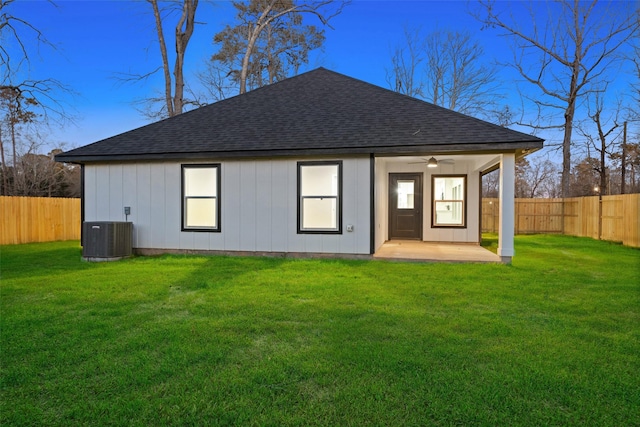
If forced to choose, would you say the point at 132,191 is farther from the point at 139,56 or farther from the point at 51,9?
the point at 139,56

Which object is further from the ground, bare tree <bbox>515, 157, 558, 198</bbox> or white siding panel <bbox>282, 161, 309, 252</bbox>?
bare tree <bbox>515, 157, 558, 198</bbox>

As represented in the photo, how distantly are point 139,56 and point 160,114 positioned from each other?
240 cm

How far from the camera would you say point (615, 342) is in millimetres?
3271

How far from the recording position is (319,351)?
304 cm

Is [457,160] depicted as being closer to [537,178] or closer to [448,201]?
[448,201]

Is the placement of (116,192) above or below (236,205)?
above

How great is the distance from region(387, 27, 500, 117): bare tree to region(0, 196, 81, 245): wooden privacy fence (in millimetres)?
15993

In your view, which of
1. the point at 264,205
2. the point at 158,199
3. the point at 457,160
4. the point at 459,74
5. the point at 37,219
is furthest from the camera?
the point at 459,74

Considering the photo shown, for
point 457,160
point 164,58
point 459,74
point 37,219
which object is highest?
point 459,74

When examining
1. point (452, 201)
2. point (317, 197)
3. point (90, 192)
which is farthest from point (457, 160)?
point (90, 192)

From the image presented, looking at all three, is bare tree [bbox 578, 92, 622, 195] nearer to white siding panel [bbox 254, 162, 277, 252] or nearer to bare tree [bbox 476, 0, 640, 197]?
bare tree [bbox 476, 0, 640, 197]

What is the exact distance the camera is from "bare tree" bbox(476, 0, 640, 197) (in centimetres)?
1691

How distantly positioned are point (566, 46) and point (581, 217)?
8725mm

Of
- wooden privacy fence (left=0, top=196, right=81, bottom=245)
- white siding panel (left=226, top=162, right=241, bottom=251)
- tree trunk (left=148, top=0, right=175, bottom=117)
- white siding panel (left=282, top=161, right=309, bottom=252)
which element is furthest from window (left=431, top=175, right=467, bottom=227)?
wooden privacy fence (left=0, top=196, right=81, bottom=245)
